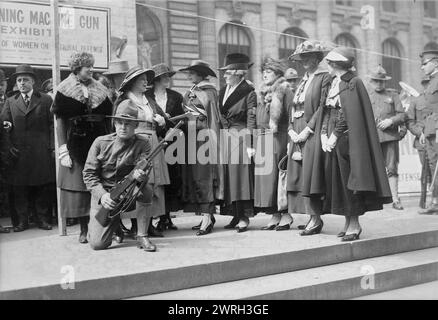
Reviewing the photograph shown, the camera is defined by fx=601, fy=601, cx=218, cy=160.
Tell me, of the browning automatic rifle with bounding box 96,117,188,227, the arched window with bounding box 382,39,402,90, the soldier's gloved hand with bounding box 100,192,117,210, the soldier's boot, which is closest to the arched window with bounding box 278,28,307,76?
the arched window with bounding box 382,39,402,90

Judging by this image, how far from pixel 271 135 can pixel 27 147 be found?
9.69 feet

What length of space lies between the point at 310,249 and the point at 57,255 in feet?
7.50

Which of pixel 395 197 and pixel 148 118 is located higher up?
pixel 148 118

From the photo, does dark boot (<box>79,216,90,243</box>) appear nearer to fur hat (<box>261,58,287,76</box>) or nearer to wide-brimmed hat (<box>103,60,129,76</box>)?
wide-brimmed hat (<box>103,60,129,76</box>)

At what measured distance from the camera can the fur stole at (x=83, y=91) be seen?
5.96m

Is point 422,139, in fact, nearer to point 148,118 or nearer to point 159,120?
point 159,120

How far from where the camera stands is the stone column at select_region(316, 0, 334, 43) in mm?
23250

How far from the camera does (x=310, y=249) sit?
217 inches

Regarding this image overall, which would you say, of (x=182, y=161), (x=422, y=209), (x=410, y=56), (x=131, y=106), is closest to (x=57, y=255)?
(x=131, y=106)

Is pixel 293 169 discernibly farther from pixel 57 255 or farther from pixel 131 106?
pixel 57 255

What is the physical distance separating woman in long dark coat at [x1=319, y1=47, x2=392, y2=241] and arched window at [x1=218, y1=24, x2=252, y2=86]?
1364 cm

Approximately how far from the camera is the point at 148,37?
18.5 m

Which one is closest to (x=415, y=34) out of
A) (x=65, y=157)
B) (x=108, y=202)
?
(x=65, y=157)

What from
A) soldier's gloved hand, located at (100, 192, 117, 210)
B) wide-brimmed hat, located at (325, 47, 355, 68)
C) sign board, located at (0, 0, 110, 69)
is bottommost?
soldier's gloved hand, located at (100, 192, 117, 210)
